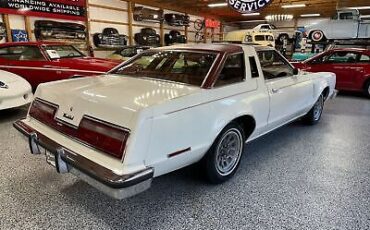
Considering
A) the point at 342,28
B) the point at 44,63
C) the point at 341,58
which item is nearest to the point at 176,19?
the point at 342,28

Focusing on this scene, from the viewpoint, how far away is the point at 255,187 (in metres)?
2.58

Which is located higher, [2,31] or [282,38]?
[282,38]

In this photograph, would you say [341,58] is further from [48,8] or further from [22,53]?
[48,8]

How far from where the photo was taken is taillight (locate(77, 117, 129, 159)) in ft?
5.80

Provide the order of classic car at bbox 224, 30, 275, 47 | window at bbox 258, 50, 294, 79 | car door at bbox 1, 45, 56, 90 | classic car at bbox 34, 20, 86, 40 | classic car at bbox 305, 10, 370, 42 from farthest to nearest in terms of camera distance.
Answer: classic car at bbox 224, 30, 275, 47
classic car at bbox 305, 10, 370, 42
classic car at bbox 34, 20, 86, 40
car door at bbox 1, 45, 56, 90
window at bbox 258, 50, 294, 79

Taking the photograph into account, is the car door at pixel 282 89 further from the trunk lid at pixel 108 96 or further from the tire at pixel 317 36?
the tire at pixel 317 36

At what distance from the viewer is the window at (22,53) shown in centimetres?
581

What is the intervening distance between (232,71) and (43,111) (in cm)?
175

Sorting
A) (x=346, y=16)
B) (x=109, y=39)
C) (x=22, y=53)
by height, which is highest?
(x=346, y=16)

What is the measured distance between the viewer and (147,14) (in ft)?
42.5

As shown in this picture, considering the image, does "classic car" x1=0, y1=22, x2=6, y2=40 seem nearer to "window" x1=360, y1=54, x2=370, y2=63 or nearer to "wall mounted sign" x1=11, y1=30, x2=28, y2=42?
"wall mounted sign" x1=11, y1=30, x2=28, y2=42

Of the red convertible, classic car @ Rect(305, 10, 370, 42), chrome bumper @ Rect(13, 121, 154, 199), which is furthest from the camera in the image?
classic car @ Rect(305, 10, 370, 42)

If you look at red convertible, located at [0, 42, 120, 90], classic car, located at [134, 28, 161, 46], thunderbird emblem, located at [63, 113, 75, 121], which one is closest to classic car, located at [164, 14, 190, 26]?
classic car, located at [134, 28, 161, 46]

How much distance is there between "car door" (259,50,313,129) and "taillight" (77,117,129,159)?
184 centimetres
